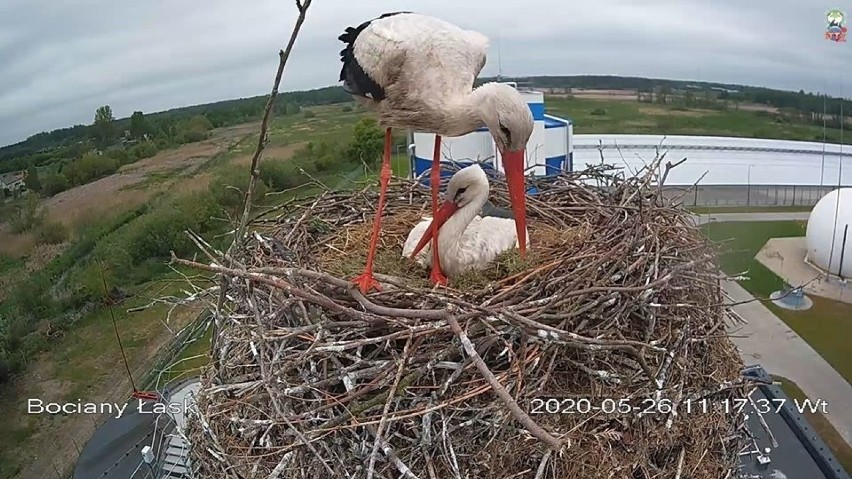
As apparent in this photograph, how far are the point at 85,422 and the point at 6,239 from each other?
1.52m

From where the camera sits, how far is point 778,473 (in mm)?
2709

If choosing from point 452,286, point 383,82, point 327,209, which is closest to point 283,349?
point 452,286

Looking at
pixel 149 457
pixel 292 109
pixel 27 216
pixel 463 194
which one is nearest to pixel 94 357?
pixel 27 216

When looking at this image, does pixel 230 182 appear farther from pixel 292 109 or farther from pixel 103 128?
pixel 103 128

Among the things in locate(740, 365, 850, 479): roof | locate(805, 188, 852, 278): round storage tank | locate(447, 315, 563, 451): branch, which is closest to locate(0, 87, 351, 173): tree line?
locate(740, 365, 850, 479): roof

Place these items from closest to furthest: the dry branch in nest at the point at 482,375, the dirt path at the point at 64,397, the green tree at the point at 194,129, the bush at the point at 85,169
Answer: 1. the dry branch in nest at the point at 482,375
2. the dirt path at the point at 64,397
3. the bush at the point at 85,169
4. the green tree at the point at 194,129

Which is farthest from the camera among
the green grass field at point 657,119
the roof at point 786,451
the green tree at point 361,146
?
the green grass field at point 657,119

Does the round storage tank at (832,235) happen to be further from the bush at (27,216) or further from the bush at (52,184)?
the bush at (27,216)

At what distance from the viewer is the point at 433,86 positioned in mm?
1941

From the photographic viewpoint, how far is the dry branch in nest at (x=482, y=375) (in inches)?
59.1

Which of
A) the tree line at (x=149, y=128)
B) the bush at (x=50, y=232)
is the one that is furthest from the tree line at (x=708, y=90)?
the bush at (x=50, y=232)

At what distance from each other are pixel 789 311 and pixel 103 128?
286 inches

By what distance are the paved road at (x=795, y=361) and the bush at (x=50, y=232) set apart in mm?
5381

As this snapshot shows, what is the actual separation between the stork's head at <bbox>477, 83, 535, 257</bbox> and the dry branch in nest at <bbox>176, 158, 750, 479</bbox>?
0.34m
